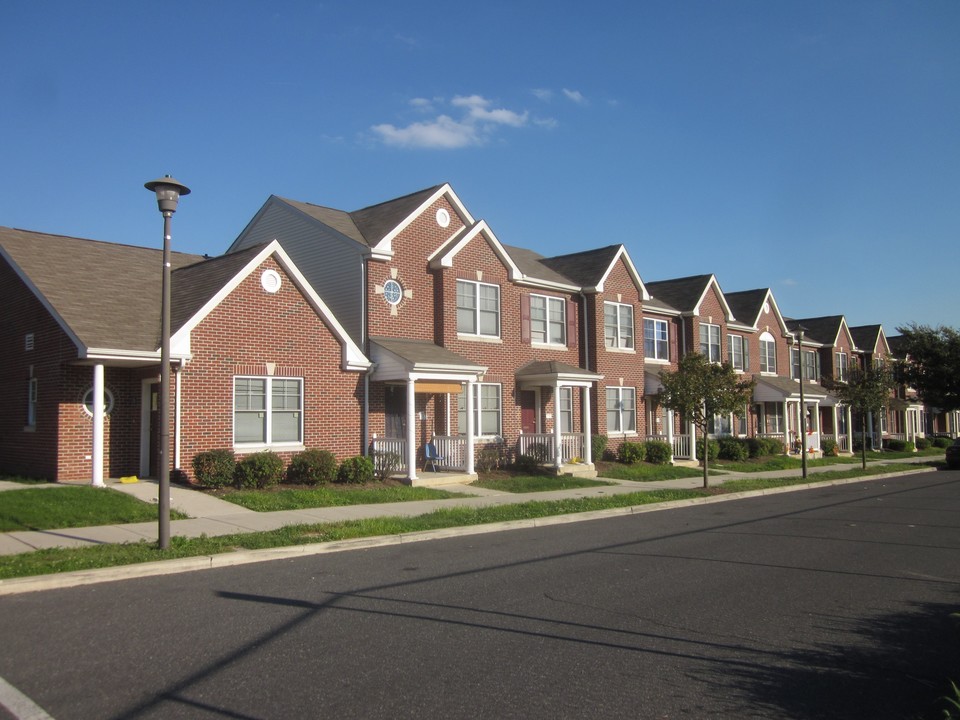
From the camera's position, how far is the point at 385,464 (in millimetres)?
20828

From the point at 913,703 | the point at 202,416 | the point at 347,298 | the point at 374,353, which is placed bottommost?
the point at 913,703

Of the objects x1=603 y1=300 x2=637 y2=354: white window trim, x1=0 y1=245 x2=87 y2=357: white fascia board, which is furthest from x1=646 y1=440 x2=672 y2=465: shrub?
x1=0 y1=245 x2=87 y2=357: white fascia board

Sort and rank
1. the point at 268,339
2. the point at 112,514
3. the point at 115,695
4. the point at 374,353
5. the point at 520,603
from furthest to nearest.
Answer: the point at 374,353 < the point at 268,339 < the point at 112,514 < the point at 520,603 < the point at 115,695

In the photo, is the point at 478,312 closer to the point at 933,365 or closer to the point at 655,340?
the point at 655,340

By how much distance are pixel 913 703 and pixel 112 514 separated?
1200cm

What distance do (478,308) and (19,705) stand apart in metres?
20.2

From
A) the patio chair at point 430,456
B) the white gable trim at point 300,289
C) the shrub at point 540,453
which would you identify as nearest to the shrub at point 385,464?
the patio chair at point 430,456

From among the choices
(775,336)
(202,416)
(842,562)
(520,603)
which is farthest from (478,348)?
(775,336)

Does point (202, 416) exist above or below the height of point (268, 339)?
below

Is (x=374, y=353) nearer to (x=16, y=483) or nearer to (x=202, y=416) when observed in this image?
(x=202, y=416)

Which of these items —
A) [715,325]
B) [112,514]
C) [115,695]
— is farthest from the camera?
[715,325]

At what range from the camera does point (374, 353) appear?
21.7 m

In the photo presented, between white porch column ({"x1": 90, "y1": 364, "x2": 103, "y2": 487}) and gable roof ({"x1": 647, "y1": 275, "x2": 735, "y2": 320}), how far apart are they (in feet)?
81.0

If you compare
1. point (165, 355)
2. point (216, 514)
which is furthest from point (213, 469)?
point (165, 355)
